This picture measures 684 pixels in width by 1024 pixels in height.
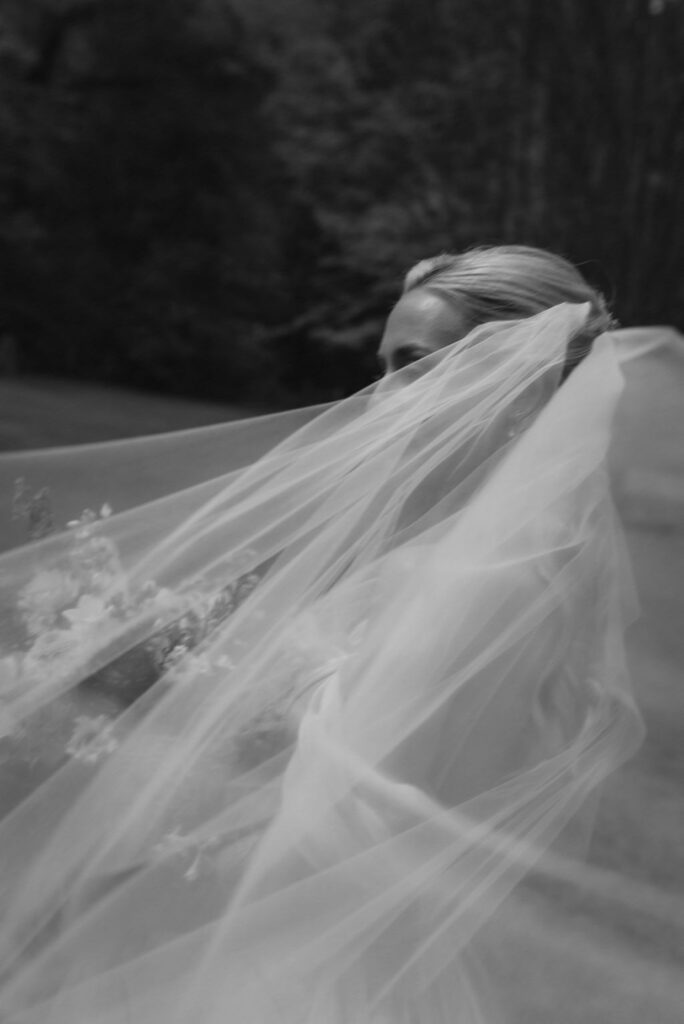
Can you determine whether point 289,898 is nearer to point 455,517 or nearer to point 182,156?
point 455,517

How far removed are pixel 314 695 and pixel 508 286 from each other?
2.59 feet

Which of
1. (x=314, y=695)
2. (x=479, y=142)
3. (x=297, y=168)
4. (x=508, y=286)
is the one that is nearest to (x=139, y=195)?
(x=297, y=168)

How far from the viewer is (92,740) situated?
1.59m

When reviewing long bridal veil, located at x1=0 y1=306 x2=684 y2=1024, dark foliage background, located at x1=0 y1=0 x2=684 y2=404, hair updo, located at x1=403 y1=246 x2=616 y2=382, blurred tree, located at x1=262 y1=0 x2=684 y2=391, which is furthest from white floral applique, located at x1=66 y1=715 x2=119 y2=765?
dark foliage background, located at x1=0 y1=0 x2=684 y2=404

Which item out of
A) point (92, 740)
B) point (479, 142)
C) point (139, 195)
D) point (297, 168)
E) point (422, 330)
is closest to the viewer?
point (92, 740)

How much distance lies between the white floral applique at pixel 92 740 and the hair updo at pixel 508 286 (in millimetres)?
853

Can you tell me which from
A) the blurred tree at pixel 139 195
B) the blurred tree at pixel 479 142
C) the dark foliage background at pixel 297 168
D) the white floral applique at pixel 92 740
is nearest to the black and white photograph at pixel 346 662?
the white floral applique at pixel 92 740

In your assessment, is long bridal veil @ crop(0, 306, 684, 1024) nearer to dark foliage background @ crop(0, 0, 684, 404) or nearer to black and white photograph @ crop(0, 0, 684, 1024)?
black and white photograph @ crop(0, 0, 684, 1024)

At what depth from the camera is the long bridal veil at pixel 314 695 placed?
153 cm

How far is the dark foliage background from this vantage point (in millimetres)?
8109

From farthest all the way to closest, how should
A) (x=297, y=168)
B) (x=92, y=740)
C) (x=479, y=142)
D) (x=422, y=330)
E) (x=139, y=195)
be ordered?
(x=139, y=195) → (x=297, y=168) → (x=479, y=142) → (x=422, y=330) → (x=92, y=740)

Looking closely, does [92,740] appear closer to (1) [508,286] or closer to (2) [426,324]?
(2) [426,324]

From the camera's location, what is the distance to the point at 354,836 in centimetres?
157

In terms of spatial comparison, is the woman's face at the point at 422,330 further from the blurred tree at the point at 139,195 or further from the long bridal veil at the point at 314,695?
the blurred tree at the point at 139,195
